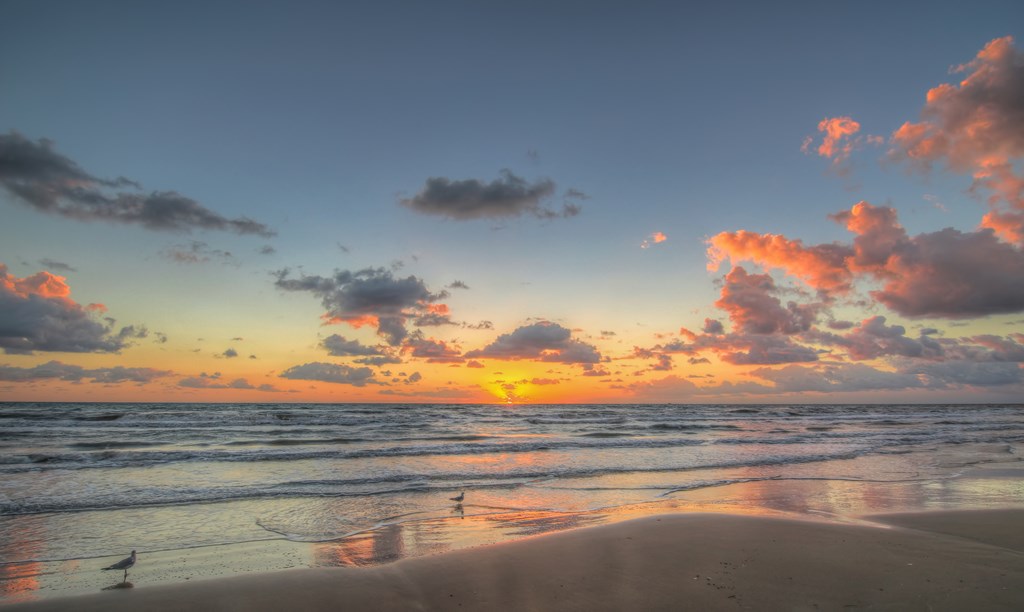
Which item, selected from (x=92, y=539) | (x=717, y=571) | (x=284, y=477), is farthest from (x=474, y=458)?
(x=717, y=571)

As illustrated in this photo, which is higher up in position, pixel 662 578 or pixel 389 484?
pixel 662 578

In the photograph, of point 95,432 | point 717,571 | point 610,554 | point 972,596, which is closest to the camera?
point 972,596

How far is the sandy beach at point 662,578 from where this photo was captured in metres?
6.29

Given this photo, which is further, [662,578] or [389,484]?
[389,484]

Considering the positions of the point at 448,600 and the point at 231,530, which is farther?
the point at 231,530

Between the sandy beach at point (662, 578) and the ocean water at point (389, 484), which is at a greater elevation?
the sandy beach at point (662, 578)

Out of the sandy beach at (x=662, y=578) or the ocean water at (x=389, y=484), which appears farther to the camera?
the ocean water at (x=389, y=484)

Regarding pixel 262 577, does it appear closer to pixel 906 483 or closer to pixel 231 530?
pixel 231 530

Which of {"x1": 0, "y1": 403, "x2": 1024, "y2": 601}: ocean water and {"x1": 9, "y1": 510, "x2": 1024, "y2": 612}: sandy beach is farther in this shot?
{"x1": 0, "y1": 403, "x2": 1024, "y2": 601}: ocean water

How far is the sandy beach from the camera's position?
629 centimetres

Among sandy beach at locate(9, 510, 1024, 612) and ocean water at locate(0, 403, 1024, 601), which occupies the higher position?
sandy beach at locate(9, 510, 1024, 612)

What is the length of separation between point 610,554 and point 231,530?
7.67 metres

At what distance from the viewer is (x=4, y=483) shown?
1622 cm

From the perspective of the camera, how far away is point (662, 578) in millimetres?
7086
